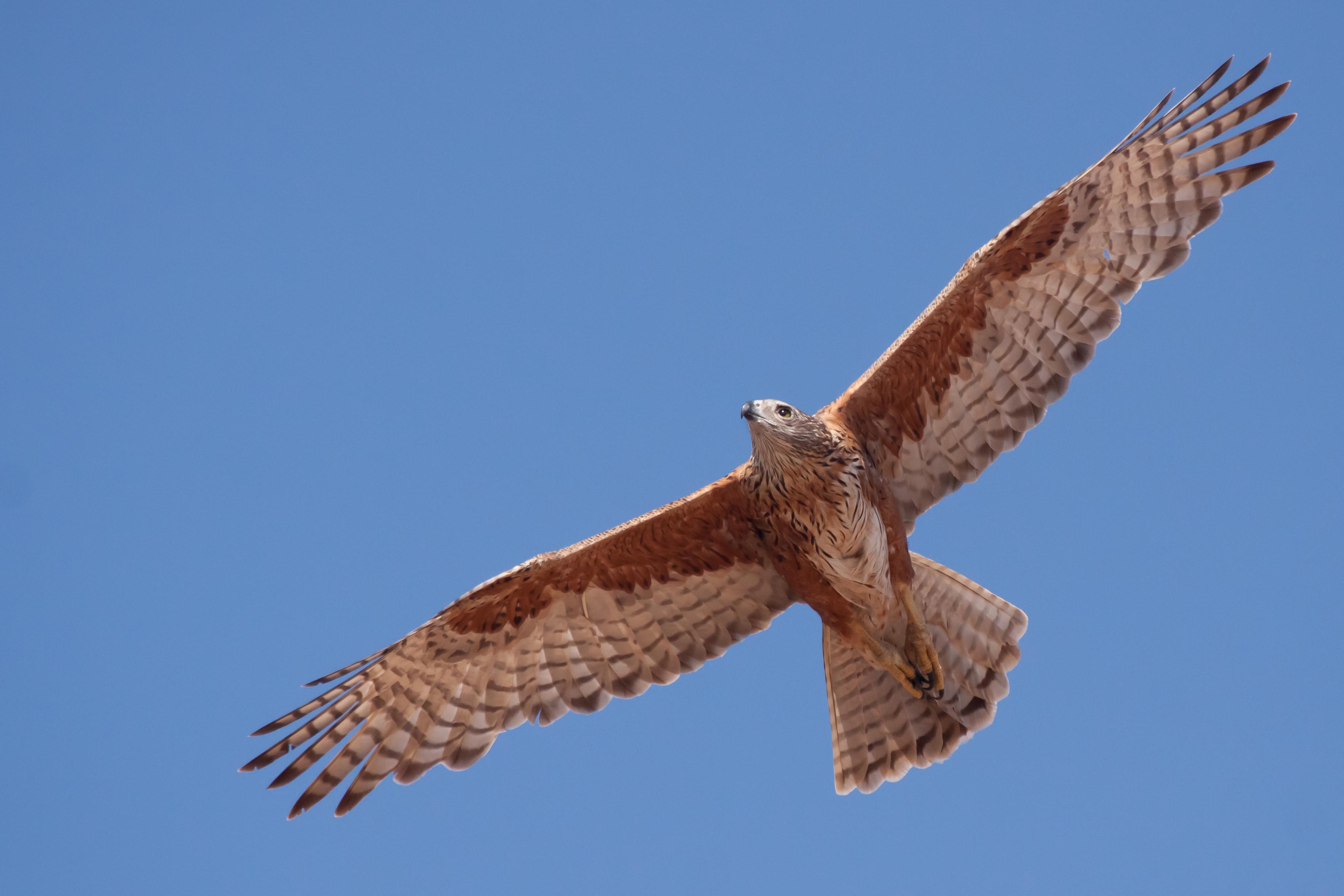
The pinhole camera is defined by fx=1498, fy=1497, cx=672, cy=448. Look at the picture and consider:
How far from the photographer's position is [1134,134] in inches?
356

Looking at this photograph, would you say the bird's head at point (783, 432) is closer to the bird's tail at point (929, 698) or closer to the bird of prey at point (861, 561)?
the bird of prey at point (861, 561)

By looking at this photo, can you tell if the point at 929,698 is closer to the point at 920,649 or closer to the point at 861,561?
the point at 920,649

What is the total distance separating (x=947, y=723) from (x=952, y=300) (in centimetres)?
290

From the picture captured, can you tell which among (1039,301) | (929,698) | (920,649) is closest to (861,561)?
(920,649)

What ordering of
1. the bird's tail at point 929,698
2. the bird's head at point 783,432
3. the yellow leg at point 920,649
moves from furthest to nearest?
1. the bird's tail at point 929,698
2. the yellow leg at point 920,649
3. the bird's head at point 783,432

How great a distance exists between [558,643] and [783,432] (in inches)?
89.5

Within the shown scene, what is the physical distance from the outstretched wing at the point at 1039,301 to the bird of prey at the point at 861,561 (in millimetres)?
13

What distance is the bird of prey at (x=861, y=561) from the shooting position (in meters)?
9.09

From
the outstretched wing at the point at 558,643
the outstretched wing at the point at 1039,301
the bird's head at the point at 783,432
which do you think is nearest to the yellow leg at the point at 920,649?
the outstretched wing at the point at 1039,301

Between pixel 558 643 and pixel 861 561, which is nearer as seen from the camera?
pixel 861 561

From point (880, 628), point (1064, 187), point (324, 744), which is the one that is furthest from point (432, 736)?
point (1064, 187)

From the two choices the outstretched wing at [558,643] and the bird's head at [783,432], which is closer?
the bird's head at [783,432]

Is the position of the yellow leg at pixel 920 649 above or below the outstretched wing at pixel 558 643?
below

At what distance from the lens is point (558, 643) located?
32.9 feet
